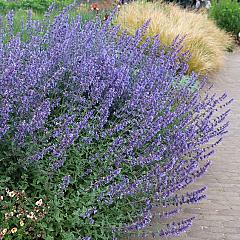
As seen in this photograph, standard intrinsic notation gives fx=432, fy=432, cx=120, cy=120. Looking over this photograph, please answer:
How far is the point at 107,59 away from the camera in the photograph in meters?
3.74

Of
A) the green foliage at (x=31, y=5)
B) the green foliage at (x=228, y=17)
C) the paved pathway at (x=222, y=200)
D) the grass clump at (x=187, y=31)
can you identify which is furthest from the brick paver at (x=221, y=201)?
the green foliage at (x=228, y=17)

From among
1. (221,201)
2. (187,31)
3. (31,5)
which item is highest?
(187,31)

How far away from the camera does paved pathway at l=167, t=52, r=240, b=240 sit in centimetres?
355

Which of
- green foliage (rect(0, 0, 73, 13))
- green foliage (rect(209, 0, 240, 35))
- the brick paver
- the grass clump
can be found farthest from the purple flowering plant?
green foliage (rect(209, 0, 240, 35))

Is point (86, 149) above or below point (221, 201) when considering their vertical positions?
above

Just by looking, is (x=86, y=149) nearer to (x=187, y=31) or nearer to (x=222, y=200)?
(x=222, y=200)

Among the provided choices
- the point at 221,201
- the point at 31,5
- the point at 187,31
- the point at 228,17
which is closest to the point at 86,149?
the point at 221,201

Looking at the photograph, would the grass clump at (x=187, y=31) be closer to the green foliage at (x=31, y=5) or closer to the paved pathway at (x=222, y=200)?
the green foliage at (x=31, y=5)

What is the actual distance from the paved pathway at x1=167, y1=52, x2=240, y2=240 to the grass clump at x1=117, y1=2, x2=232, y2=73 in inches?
97.3

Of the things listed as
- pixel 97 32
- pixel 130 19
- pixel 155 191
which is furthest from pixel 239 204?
pixel 130 19

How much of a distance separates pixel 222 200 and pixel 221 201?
0.08ft

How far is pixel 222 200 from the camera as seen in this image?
4.04m

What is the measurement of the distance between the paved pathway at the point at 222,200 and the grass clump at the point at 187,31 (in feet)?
8.11

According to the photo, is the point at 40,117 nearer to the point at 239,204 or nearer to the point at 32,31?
the point at 239,204
